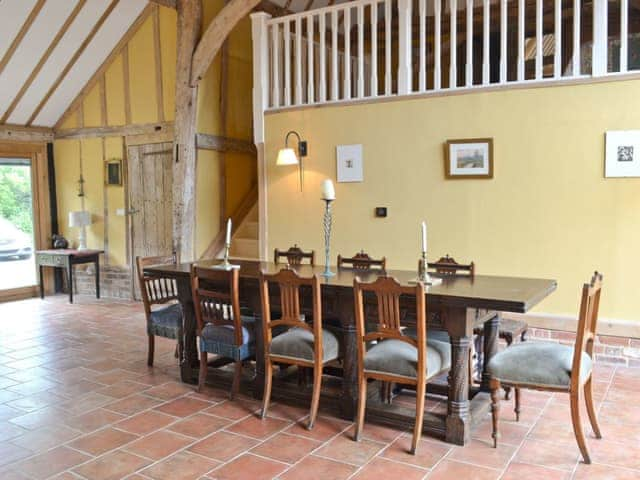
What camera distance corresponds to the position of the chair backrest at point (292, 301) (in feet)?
11.4

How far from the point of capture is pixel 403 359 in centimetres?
322

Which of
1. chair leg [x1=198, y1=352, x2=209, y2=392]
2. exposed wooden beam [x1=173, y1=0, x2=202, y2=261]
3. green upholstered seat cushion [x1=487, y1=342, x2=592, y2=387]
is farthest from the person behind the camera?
exposed wooden beam [x1=173, y1=0, x2=202, y2=261]

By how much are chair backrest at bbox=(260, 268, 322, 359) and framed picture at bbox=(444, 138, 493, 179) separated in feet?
8.06

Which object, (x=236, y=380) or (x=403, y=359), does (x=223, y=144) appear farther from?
(x=403, y=359)

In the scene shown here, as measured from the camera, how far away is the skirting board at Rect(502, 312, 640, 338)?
491 centimetres

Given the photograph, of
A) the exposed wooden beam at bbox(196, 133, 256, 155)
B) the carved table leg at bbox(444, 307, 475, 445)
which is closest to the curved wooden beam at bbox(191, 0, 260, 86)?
the exposed wooden beam at bbox(196, 133, 256, 155)

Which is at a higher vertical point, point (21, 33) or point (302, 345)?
point (21, 33)

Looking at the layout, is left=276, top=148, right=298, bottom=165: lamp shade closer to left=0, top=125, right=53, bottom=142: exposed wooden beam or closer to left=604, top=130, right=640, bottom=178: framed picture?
left=604, top=130, right=640, bottom=178: framed picture

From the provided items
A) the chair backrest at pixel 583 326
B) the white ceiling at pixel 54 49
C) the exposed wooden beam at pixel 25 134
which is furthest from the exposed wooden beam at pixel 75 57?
the chair backrest at pixel 583 326

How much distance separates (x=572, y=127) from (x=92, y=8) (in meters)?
5.50

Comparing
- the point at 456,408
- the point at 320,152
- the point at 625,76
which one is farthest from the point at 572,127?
the point at 456,408

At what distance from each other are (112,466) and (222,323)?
116 centimetres

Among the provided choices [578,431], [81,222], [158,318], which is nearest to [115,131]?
[81,222]

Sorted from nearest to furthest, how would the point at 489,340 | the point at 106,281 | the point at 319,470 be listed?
the point at 319,470 → the point at 489,340 → the point at 106,281
